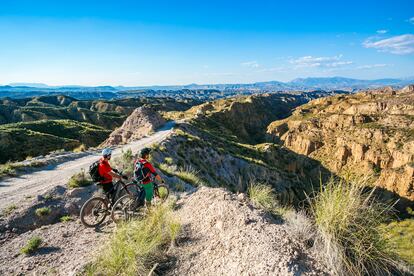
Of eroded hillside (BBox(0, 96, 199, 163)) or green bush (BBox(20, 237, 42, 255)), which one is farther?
eroded hillside (BBox(0, 96, 199, 163))

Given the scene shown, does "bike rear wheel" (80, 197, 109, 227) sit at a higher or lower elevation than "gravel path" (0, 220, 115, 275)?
higher

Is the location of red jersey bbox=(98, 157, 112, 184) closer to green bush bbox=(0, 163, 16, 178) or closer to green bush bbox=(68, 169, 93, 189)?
green bush bbox=(68, 169, 93, 189)

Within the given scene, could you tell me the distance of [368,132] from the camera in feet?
291

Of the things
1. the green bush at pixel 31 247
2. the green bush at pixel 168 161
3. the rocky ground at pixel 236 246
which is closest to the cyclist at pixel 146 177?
the rocky ground at pixel 236 246

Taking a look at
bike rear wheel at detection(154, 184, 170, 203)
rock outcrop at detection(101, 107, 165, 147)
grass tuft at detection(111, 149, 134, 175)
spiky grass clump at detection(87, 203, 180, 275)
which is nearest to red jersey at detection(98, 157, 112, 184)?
bike rear wheel at detection(154, 184, 170, 203)

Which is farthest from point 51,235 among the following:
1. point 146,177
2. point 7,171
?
point 7,171

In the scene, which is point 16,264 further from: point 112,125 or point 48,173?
point 112,125

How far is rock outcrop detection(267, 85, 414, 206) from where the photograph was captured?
2948 inches

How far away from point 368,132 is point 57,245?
319 feet

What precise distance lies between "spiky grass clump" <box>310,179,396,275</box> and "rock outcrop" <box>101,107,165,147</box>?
100 feet

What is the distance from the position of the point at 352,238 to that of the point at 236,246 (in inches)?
82.1

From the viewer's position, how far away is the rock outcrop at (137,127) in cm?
3525

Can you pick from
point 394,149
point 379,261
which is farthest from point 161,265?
point 394,149

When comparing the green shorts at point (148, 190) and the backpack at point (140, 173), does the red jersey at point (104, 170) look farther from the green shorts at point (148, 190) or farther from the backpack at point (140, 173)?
the green shorts at point (148, 190)
